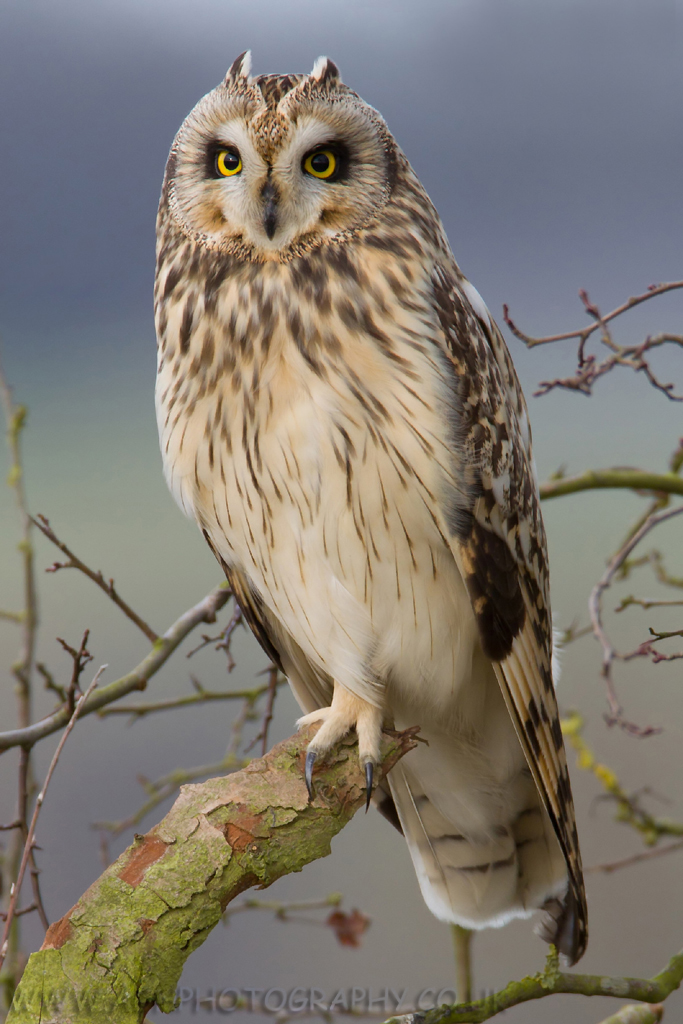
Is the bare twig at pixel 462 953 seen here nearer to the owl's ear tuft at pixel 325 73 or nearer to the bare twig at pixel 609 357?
the bare twig at pixel 609 357

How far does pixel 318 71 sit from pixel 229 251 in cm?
22

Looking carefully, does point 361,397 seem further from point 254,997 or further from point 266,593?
point 254,997

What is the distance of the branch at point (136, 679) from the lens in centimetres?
100

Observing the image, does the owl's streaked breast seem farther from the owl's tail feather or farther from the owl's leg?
the owl's tail feather

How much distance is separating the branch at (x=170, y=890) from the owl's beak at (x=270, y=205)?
572 millimetres

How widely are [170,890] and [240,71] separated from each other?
0.85 meters

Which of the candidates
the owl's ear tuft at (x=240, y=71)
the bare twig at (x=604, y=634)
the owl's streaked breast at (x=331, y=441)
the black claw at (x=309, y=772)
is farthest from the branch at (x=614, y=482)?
the owl's ear tuft at (x=240, y=71)

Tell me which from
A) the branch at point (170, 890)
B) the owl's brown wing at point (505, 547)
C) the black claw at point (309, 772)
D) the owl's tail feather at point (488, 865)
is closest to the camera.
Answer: the branch at point (170, 890)

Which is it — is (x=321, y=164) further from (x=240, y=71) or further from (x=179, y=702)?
(x=179, y=702)

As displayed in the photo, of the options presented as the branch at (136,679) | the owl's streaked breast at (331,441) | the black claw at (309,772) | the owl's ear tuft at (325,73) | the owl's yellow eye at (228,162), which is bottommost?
the black claw at (309,772)

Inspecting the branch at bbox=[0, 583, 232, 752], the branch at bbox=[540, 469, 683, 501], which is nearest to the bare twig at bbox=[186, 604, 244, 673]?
the branch at bbox=[0, 583, 232, 752]

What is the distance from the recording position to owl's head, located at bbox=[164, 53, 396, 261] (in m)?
0.91

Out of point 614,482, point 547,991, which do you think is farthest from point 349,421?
point 547,991

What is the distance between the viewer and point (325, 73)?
96cm
